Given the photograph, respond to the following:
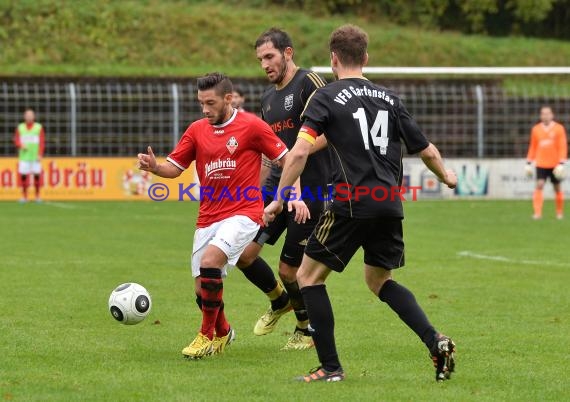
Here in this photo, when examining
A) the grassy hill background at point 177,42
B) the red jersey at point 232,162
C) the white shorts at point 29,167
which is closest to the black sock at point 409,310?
the red jersey at point 232,162

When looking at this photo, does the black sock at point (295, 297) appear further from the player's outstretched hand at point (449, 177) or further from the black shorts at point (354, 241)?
the player's outstretched hand at point (449, 177)

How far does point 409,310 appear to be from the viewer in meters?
6.48

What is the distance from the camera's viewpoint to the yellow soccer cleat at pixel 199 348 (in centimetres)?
728

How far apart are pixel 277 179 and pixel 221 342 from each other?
55.1 inches

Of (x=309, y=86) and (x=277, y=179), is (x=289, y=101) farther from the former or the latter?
(x=277, y=179)

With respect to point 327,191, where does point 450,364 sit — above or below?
below

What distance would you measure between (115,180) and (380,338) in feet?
62.4

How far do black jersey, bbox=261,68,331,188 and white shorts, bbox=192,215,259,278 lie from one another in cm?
66

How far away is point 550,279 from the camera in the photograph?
39.0ft

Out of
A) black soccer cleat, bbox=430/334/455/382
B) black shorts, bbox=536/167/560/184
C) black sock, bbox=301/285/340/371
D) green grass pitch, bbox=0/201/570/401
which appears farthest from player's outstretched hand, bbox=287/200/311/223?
black shorts, bbox=536/167/560/184

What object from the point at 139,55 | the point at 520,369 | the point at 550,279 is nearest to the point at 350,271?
the point at 550,279

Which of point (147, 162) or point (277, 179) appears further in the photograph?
point (277, 179)

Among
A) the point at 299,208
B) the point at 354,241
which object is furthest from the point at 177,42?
the point at 354,241

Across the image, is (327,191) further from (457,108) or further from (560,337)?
(457,108)
